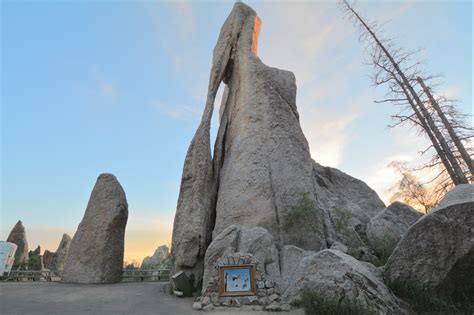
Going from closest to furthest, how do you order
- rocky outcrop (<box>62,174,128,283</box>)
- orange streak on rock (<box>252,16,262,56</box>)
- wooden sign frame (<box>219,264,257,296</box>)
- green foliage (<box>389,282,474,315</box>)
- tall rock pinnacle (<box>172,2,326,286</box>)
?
green foliage (<box>389,282,474,315</box>) < wooden sign frame (<box>219,264,257,296</box>) < tall rock pinnacle (<box>172,2,326,286</box>) < rocky outcrop (<box>62,174,128,283</box>) < orange streak on rock (<box>252,16,262,56</box>)

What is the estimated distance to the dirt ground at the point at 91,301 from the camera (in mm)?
9258

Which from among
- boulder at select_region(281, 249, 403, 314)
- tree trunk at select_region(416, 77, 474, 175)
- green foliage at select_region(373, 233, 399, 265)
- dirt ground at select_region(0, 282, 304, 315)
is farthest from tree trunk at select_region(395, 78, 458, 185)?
dirt ground at select_region(0, 282, 304, 315)

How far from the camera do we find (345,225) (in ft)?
48.6

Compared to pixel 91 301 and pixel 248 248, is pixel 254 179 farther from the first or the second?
pixel 91 301

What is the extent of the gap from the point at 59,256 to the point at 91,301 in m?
23.6

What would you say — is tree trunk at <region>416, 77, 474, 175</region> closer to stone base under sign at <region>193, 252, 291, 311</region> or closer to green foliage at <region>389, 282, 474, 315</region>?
green foliage at <region>389, 282, 474, 315</region>

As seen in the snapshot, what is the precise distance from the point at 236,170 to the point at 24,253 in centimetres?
2251

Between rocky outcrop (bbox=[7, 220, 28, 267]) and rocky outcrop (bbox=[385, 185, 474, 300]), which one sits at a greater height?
rocky outcrop (bbox=[7, 220, 28, 267])

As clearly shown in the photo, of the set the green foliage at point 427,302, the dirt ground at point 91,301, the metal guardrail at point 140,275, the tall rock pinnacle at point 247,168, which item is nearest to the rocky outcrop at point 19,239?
the metal guardrail at point 140,275

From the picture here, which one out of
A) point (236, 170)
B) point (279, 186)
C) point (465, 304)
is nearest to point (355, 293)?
point (465, 304)

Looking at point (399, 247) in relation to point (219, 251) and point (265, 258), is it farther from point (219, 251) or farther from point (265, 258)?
point (219, 251)

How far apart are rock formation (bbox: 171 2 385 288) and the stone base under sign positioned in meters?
1.00

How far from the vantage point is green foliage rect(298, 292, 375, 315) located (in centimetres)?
765

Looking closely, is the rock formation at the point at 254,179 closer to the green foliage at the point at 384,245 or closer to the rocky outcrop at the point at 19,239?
the green foliage at the point at 384,245
